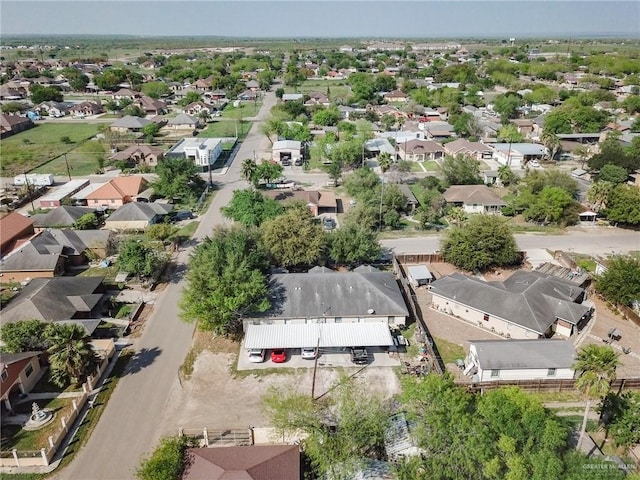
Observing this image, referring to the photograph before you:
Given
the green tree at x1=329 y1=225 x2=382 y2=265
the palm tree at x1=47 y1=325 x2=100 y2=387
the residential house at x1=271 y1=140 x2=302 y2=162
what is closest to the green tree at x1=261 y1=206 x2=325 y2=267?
the green tree at x1=329 y1=225 x2=382 y2=265

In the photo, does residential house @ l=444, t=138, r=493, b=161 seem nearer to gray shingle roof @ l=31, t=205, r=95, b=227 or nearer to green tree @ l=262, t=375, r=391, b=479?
gray shingle roof @ l=31, t=205, r=95, b=227

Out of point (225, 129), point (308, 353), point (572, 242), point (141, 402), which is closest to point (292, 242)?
point (308, 353)

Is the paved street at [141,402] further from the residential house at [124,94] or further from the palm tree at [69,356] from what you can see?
the residential house at [124,94]

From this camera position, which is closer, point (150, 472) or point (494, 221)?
point (150, 472)

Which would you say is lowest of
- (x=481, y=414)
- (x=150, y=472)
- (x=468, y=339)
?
(x=468, y=339)

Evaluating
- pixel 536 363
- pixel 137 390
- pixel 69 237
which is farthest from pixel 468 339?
pixel 69 237

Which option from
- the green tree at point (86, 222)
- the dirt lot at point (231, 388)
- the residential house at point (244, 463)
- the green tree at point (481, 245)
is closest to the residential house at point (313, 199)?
the green tree at point (481, 245)

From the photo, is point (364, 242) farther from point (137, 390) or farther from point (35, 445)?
point (35, 445)
